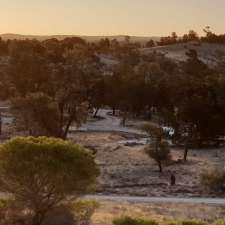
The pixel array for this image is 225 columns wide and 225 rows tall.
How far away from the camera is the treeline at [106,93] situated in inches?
1927

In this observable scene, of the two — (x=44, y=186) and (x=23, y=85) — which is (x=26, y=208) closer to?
(x=44, y=186)

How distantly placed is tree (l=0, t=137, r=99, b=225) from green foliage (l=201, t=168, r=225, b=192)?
45.8 feet

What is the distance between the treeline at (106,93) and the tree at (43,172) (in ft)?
77.8

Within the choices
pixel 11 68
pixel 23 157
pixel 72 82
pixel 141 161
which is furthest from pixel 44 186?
pixel 11 68

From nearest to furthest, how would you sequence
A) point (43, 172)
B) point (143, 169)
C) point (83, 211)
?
1. point (43, 172)
2. point (83, 211)
3. point (143, 169)

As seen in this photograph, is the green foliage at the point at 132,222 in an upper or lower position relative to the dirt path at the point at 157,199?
upper

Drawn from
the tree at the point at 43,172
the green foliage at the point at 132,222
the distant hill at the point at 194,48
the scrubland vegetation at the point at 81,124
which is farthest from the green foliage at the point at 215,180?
the distant hill at the point at 194,48

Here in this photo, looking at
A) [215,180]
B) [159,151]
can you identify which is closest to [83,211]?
[215,180]

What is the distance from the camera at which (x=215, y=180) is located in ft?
119

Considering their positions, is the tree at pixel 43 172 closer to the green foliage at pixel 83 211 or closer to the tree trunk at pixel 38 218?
the tree trunk at pixel 38 218

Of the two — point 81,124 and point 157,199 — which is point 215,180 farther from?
point 81,124

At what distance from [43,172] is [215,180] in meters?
16.4

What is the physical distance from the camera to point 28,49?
89562mm

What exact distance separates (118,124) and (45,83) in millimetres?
11155
